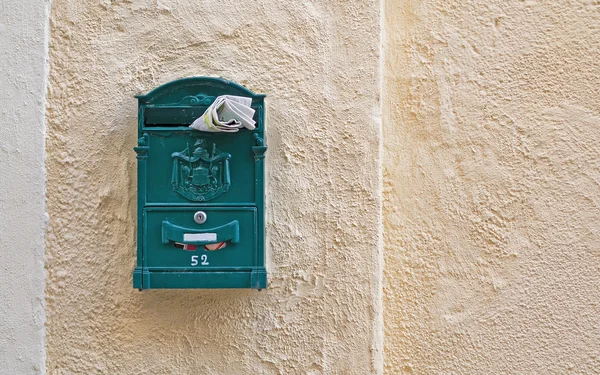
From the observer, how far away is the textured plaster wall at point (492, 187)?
1996 mm

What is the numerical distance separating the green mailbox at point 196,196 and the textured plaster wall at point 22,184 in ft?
1.51

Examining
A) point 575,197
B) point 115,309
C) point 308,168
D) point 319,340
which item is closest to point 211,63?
point 308,168

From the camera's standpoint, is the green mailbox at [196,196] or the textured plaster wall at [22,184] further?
the textured plaster wall at [22,184]

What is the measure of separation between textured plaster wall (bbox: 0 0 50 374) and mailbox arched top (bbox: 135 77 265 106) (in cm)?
50

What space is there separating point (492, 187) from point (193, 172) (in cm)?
118

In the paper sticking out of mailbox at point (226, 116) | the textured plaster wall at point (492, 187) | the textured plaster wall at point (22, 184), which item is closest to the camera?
the paper sticking out of mailbox at point (226, 116)

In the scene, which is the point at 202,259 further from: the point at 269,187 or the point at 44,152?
the point at 44,152

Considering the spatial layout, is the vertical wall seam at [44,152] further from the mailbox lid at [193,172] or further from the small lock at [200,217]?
the small lock at [200,217]

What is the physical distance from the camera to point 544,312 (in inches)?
78.6

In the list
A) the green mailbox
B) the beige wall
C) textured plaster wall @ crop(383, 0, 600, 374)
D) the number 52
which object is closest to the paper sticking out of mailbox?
the green mailbox

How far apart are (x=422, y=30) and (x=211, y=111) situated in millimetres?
960

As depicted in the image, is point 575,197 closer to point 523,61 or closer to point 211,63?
point 523,61

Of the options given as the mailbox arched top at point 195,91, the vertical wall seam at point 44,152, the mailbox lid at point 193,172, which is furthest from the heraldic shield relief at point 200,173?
the vertical wall seam at point 44,152

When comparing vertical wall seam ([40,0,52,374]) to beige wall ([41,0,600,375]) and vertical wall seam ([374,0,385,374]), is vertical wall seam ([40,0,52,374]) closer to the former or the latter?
beige wall ([41,0,600,375])
